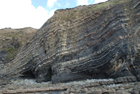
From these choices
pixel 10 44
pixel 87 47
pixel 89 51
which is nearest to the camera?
pixel 89 51

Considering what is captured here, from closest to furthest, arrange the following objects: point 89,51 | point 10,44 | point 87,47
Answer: point 89,51
point 87,47
point 10,44

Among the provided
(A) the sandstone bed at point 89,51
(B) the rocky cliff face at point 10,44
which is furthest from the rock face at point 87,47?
(B) the rocky cliff face at point 10,44

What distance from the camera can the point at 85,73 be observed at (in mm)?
11305

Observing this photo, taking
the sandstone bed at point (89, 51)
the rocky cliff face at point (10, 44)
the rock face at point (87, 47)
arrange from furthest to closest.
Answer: the rocky cliff face at point (10, 44), the rock face at point (87, 47), the sandstone bed at point (89, 51)

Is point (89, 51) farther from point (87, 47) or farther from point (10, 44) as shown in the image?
point (10, 44)

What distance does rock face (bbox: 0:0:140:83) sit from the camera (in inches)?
379

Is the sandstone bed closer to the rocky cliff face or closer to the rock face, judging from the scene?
the rock face

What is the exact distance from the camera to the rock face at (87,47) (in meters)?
9.62

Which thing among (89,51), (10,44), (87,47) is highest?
(10,44)

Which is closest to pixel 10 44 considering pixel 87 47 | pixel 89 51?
pixel 87 47

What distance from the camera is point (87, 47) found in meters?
12.0

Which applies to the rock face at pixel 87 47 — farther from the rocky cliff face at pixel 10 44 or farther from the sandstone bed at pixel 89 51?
the rocky cliff face at pixel 10 44

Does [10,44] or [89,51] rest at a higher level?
[10,44]

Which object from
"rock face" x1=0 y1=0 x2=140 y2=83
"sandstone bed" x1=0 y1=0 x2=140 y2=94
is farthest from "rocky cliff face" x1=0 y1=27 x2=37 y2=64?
"rock face" x1=0 y1=0 x2=140 y2=83
